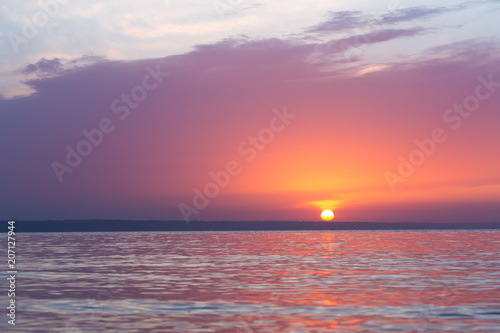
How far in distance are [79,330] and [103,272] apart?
24542mm

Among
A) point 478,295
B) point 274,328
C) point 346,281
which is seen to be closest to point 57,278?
point 346,281

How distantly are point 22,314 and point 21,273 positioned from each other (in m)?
20.7

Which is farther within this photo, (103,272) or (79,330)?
(103,272)

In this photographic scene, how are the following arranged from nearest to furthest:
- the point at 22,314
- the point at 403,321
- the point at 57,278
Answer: the point at 403,321 < the point at 22,314 < the point at 57,278

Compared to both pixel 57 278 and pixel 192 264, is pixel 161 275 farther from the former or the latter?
pixel 192 264

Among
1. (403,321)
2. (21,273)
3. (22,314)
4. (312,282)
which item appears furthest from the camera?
(21,273)

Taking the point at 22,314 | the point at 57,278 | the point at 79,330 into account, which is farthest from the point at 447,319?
the point at 57,278

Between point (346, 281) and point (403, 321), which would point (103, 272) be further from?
point (403, 321)

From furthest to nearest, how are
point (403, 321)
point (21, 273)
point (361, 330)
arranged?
point (21, 273) → point (403, 321) → point (361, 330)

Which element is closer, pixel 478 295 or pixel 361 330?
pixel 361 330

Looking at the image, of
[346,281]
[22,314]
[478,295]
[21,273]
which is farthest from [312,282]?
[21,273]

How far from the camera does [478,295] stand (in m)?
34.8

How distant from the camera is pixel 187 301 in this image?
3331 centimetres

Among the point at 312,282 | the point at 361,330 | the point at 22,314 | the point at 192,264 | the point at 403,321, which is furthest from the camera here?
the point at 192,264
